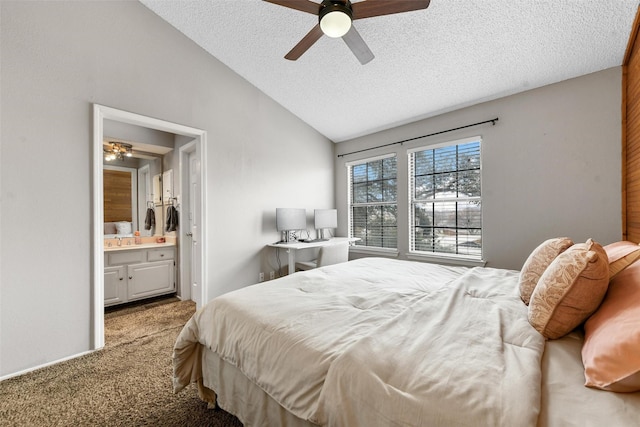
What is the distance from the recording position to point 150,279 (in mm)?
3525

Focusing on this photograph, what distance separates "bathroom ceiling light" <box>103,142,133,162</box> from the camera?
360 centimetres

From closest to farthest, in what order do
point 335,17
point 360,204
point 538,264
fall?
point 538,264, point 335,17, point 360,204

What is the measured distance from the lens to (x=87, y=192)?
226cm

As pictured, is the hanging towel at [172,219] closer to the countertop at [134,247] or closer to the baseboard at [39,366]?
the countertop at [134,247]

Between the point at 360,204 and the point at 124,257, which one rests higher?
the point at 360,204

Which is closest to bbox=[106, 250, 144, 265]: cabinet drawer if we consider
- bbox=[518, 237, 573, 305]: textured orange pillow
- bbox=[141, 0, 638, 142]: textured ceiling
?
bbox=[141, 0, 638, 142]: textured ceiling

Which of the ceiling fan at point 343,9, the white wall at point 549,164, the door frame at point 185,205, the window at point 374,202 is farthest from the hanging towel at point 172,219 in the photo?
the white wall at point 549,164

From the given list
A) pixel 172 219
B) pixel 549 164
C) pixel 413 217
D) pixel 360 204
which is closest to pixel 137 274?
pixel 172 219

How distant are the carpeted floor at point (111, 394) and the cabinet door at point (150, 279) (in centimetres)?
106

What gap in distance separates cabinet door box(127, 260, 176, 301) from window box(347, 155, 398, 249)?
9.45ft

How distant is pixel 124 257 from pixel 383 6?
3.78m

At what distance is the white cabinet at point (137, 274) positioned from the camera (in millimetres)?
3189

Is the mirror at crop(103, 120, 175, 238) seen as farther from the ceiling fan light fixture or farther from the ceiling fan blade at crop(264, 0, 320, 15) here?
the ceiling fan light fixture

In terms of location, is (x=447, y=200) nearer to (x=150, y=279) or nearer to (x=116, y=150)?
(x=150, y=279)
